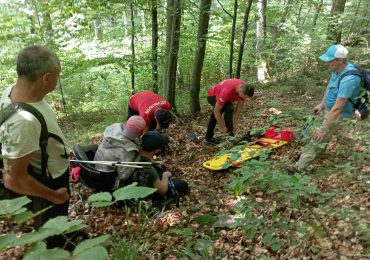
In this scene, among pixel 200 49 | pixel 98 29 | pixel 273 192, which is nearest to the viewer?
pixel 273 192

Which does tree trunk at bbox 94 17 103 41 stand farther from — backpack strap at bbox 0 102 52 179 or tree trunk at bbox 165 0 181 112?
backpack strap at bbox 0 102 52 179

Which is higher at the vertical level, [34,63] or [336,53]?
[34,63]

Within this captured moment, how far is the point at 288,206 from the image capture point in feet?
13.6

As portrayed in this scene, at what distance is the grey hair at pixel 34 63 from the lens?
2.52 meters

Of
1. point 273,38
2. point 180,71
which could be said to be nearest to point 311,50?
point 273,38

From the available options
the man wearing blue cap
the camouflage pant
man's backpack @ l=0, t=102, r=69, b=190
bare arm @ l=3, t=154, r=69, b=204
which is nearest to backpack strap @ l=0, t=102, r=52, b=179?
man's backpack @ l=0, t=102, r=69, b=190

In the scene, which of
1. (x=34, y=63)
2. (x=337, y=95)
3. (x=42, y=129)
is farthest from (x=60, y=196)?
(x=337, y=95)

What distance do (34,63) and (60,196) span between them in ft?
3.65

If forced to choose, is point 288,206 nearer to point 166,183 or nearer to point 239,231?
point 239,231

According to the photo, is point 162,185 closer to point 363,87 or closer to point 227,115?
point 227,115

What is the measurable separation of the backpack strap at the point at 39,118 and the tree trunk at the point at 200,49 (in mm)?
6745

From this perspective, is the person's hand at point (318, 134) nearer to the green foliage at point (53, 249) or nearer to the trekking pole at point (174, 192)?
the trekking pole at point (174, 192)

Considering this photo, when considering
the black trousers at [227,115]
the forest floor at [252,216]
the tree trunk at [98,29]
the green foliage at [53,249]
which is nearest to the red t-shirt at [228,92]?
the black trousers at [227,115]

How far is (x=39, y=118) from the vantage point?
252 centimetres
